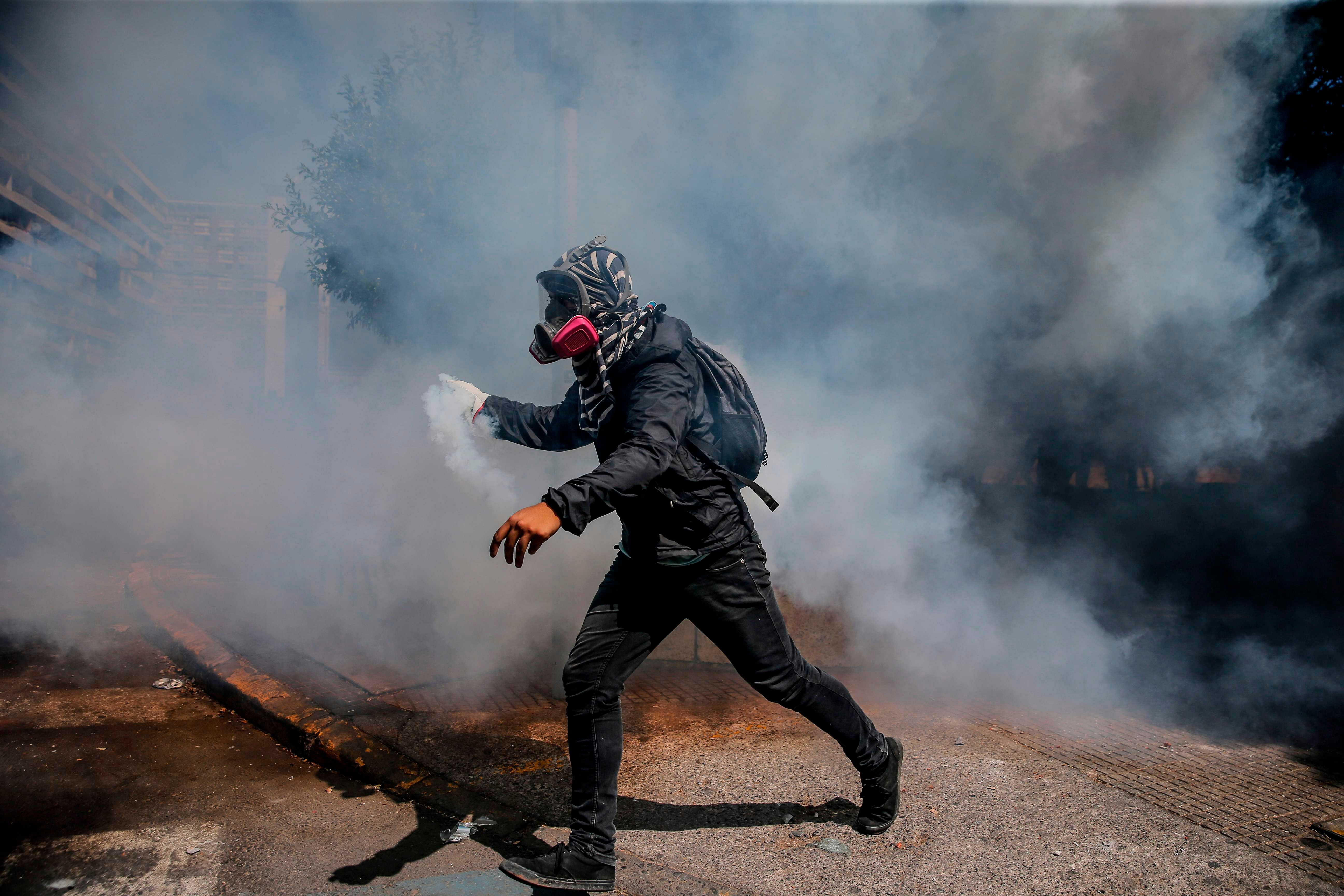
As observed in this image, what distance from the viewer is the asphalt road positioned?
1.69 metres

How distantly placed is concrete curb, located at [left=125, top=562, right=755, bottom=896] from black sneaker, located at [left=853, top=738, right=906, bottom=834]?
41 cm

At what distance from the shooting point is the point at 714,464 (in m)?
1.73

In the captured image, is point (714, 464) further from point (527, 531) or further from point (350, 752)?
point (350, 752)

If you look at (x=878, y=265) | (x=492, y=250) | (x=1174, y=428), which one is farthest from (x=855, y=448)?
(x=492, y=250)

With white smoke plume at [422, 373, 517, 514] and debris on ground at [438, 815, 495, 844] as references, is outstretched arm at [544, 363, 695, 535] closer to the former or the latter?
white smoke plume at [422, 373, 517, 514]

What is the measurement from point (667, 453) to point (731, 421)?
1.00 ft

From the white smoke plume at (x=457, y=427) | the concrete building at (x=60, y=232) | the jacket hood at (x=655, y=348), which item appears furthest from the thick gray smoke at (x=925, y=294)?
the concrete building at (x=60, y=232)

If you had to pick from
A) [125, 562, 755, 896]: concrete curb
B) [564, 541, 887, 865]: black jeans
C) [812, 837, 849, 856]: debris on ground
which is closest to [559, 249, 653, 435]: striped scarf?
[564, 541, 887, 865]: black jeans

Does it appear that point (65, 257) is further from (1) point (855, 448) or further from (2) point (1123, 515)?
(2) point (1123, 515)

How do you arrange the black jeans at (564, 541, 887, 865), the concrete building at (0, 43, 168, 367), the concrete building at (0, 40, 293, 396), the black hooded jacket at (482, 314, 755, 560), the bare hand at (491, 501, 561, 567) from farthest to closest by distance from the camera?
the concrete building at (0, 40, 293, 396) < the concrete building at (0, 43, 168, 367) < the black jeans at (564, 541, 887, 865) < the black hooded jacket at (482, 314, 755, 560) < the bare hand at (491, 501, 561, 567)

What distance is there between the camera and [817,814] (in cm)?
203

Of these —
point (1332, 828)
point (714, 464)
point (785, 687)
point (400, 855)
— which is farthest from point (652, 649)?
point (1332, 828)

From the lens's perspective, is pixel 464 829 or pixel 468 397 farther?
pixel 468 397

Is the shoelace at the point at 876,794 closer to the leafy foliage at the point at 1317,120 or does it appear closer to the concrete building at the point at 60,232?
the leafy foliage at the point at 1317,120
